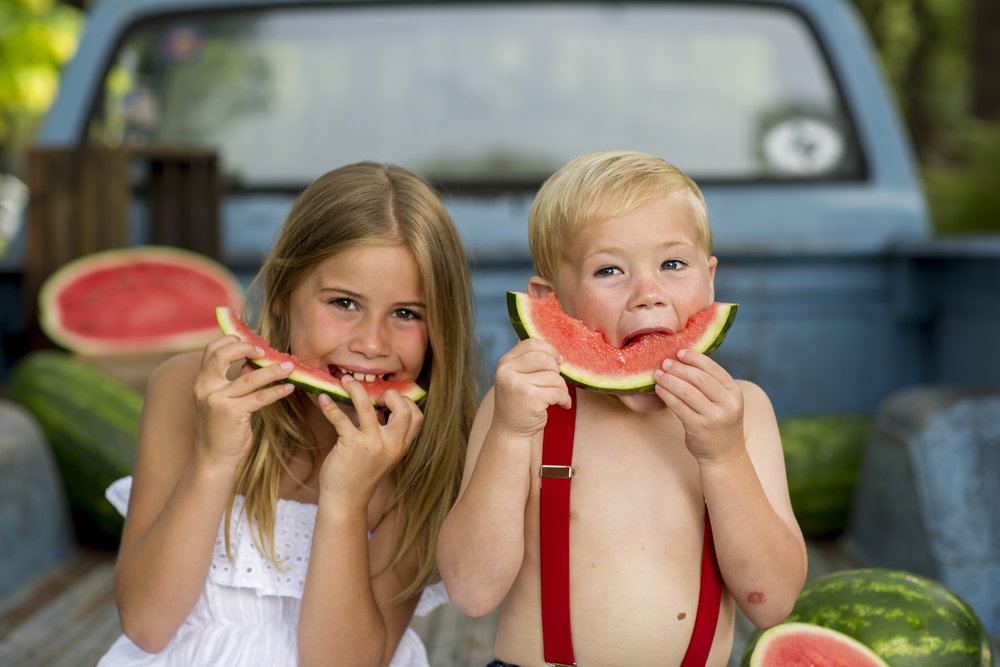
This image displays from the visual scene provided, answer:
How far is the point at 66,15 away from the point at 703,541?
23.3 metres

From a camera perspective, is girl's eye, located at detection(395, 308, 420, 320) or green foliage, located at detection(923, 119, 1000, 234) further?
green foliage, located at detection(923, 119, 1000, 234)

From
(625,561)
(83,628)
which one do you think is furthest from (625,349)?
(83,628)

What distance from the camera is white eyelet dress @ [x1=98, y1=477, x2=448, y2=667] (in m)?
2.47

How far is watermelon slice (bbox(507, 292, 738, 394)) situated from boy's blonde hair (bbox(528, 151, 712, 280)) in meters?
0.19

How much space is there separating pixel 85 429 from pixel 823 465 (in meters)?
3.09

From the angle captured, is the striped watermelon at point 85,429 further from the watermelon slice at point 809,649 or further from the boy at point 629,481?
the watermelon slice at point 809,649

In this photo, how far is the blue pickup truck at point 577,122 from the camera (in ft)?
15.1

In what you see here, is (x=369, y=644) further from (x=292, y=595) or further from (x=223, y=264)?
(x=223, y=264)

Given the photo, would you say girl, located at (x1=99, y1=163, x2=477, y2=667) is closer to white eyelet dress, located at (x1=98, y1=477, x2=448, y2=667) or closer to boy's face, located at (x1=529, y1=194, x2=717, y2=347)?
white eyelet dress, located at (x1=98, y1=477, x2=448, y2=667)

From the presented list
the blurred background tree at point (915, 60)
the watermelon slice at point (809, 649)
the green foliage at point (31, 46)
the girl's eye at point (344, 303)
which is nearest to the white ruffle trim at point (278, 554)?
the girl's eye at point (344, 303)

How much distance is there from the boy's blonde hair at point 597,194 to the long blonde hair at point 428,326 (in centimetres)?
29

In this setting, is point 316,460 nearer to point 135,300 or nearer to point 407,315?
point 407,315

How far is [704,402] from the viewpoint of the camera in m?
2.00

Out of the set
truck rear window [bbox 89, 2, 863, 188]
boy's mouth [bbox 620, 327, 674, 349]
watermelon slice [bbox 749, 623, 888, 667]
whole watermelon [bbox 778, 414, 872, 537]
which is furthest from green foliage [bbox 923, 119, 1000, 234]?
boy's mouth [bbox 620, 327, 674, 349]
